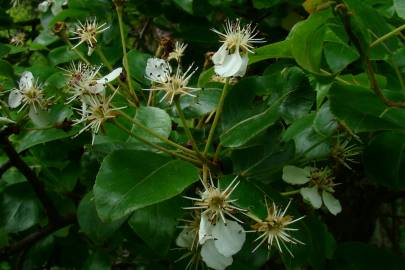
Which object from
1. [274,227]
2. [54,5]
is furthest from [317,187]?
[54,5]

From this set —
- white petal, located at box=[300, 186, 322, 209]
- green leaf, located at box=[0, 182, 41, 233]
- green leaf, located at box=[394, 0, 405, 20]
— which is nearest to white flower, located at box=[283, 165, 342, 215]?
white petal, located at box=[300, 186, 322, 209]

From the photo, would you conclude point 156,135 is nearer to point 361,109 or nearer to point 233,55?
point 233,55

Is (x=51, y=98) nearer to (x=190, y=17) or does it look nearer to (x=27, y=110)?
(x=27, y=110)

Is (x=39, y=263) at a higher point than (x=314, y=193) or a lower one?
lower

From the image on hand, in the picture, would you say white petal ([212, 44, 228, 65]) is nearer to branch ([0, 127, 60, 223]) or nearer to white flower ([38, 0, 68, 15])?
branch ([0, 127, 60, 223])

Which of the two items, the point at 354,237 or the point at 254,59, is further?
the point at 354,237

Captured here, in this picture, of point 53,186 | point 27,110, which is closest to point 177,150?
point 27,110

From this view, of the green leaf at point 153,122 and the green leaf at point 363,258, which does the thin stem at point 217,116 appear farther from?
the green leaf at point 363,258
